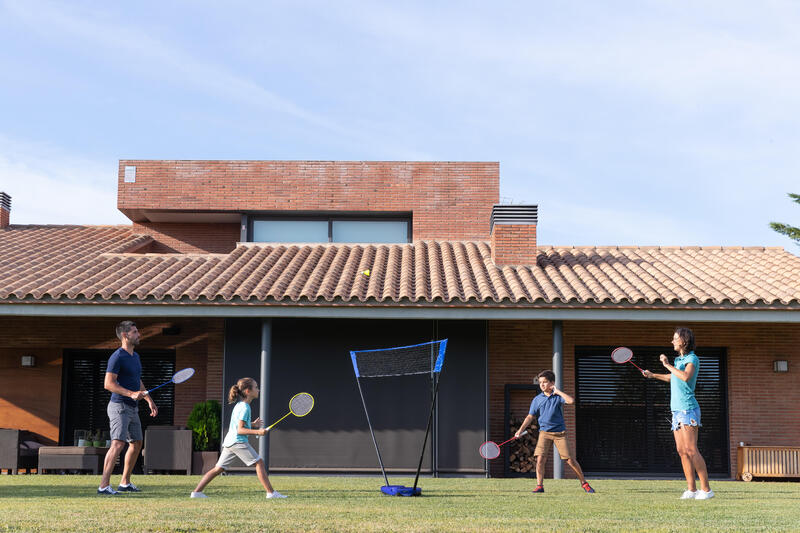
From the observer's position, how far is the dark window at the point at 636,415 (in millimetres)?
16984

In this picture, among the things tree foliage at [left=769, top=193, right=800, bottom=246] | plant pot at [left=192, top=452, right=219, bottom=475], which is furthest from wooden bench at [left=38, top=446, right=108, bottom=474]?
tree foliage at [left=769, top=193, right=800, bottom=246]

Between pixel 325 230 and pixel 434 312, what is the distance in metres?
6.64

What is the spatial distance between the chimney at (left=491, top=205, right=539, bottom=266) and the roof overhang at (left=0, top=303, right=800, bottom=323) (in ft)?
9.77

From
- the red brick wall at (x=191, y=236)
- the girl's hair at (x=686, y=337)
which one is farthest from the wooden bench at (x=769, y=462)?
the red brick wall at (x=191, y=236)

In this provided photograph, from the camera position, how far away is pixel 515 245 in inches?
697

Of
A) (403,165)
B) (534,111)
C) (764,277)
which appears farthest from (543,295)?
(403,165)

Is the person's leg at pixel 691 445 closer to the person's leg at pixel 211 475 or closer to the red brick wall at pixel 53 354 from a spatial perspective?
the person's leg at pixel 211 475

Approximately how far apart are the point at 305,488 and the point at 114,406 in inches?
118

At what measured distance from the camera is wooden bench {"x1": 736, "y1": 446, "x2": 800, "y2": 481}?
16.2m

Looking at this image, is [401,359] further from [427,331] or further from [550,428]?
[550,428]

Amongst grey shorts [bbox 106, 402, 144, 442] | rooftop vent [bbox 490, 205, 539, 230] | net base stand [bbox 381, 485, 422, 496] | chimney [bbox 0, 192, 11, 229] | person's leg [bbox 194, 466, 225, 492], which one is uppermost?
chimney [bbox 0, 192, 11, 229]

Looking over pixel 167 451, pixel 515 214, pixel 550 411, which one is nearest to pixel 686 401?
pixel 550 411

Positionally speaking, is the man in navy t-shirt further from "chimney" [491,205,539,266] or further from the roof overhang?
"chimney" [491,205,539,266]

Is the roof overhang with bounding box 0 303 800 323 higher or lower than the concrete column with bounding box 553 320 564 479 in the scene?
higher
